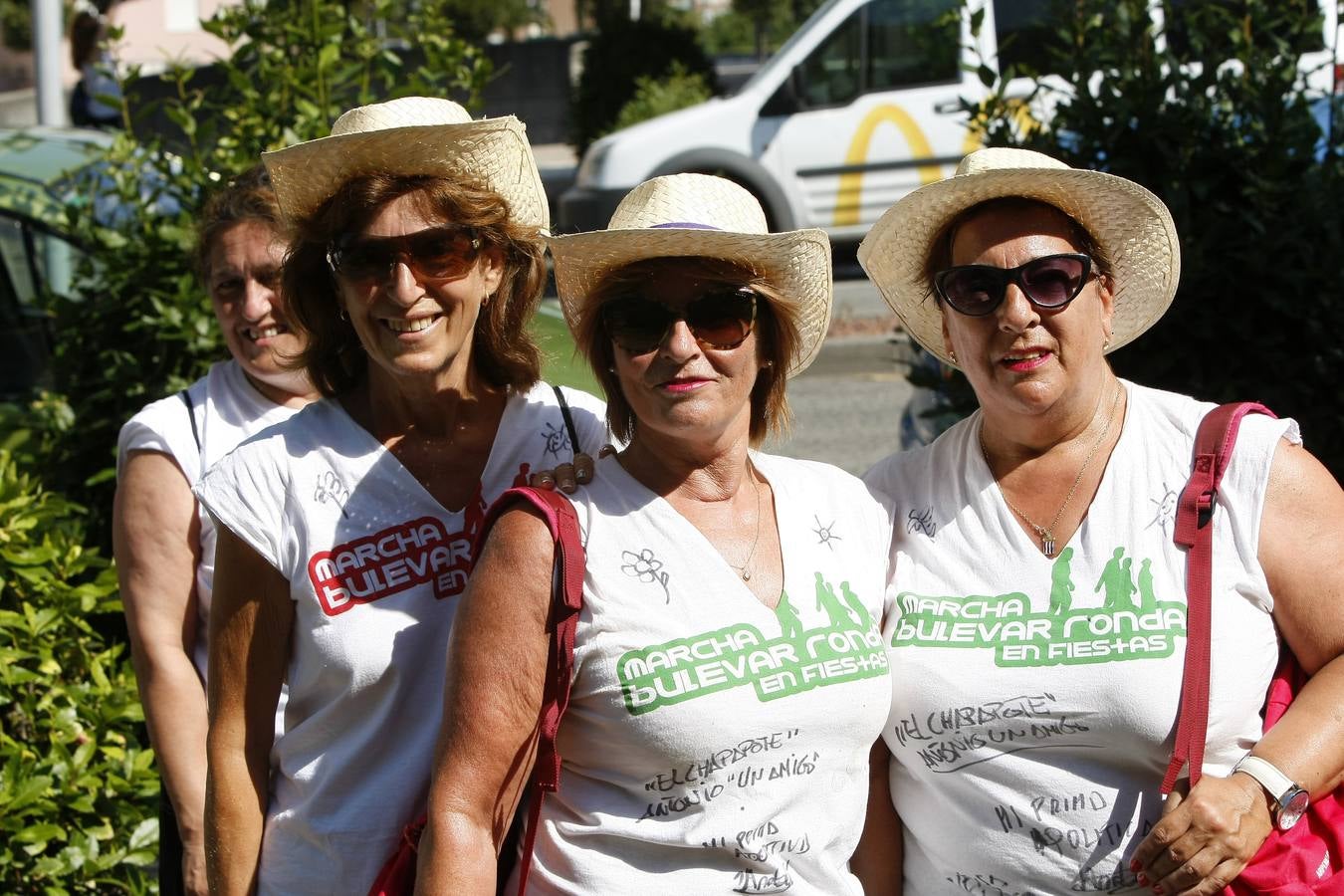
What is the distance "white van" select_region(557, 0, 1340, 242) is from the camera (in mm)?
12039

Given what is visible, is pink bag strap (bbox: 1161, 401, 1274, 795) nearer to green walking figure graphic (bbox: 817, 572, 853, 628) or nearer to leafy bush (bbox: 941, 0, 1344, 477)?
green walking figure graphic (bbox: 817, 572, 853, 628)

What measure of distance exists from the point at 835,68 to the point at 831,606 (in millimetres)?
10296

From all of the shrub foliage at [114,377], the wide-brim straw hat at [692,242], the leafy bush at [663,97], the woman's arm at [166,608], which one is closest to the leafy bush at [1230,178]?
the wide-brim straw hat at [692,242]

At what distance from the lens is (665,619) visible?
7.52 feet

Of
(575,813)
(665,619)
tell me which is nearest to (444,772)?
(575,813)

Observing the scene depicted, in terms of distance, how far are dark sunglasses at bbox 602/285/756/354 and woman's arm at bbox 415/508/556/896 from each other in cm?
41

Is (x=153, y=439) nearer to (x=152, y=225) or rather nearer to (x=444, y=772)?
(x=444, y=772)

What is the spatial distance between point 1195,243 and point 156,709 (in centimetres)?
266

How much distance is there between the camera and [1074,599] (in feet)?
8.06

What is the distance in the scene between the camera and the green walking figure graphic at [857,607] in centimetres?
245

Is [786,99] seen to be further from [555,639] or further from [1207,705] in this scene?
[555,639]

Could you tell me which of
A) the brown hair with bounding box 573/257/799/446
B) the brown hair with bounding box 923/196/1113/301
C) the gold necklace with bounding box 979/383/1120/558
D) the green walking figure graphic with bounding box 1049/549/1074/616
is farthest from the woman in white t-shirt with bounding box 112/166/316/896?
the green walking figure graphic with bounding box 1049/549/1074/616

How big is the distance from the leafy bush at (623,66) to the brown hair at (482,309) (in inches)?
591

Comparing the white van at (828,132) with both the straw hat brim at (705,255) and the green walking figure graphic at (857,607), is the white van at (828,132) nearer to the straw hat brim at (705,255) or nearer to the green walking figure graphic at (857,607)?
the straw hat brim at (705,255)
